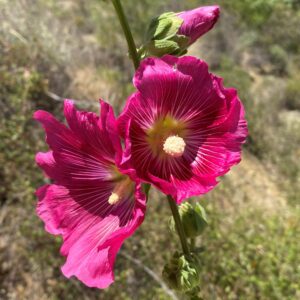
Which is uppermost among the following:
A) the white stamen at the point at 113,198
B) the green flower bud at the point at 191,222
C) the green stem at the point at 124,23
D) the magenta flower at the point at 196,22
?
the green stem at the point at 124,23

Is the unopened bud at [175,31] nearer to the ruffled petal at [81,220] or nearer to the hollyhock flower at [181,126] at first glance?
the hollyhock flower at [181,126]

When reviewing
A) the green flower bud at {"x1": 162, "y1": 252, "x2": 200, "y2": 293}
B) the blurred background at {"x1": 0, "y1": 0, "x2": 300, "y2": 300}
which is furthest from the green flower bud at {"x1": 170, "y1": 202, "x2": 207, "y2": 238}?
the blurred background at {"x1": 0, "y1": 0, "x2": 300, "y2": 300}

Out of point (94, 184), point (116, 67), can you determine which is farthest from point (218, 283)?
point (116, 67)

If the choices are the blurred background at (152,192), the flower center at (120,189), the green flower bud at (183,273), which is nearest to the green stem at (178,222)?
the green flower bud at (183,273)

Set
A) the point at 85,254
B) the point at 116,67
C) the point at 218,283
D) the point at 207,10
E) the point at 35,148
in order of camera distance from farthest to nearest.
Result: the point at 116,67
the point at 35,148
the point at 218,283
the point at 207,10
the point at 85,254

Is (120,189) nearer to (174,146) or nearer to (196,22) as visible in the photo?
(174,146)

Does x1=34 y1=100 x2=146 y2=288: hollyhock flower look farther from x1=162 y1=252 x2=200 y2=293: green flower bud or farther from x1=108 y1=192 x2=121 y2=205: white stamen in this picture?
x1=162 y1=252 x2=200 y2=293: green flower bud

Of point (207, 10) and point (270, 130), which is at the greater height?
point (207, 10)

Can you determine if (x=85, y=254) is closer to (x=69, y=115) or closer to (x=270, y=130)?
(x=69, y=115)
